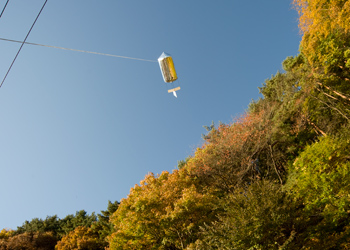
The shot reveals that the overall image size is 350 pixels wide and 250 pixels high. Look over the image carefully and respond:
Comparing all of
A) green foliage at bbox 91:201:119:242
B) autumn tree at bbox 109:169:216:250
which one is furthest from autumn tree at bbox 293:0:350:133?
green foliage at bbox 91:201:119:242

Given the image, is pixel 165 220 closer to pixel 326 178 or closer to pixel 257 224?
pixel 257 224

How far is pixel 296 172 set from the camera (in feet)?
42.2

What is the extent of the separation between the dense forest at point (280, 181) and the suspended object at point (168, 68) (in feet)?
16.5

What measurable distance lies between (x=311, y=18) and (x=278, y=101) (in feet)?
32.3

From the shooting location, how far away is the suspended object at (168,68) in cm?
668

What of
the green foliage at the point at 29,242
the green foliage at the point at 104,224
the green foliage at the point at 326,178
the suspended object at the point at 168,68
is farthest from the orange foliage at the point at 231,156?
the green foliage at the point at 29,242

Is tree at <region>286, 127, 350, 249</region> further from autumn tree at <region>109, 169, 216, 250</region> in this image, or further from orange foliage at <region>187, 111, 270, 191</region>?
autumn tree at <region>109, 169, 216, 250</region>

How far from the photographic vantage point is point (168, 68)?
669cm

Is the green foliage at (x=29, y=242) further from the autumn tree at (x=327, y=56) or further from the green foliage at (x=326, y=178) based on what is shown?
the autumn tree at (x=327, y=56)

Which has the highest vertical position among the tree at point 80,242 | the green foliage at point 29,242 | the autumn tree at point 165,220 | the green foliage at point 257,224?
the green foliage at point 29,242

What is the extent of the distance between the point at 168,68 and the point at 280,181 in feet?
38.5

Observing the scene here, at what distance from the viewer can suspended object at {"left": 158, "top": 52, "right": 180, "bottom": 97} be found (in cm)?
668

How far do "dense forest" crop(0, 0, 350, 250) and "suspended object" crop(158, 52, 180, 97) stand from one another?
5036mm

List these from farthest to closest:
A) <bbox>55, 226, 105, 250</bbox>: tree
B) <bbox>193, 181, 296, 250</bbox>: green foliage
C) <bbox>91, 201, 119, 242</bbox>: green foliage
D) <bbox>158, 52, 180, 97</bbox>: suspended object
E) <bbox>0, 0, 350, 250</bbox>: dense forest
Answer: <bbox>91, 201, 119, 242</bbox>: green foliage → <bbox>55, 226, 105, 250</bbox>: tree → <bbox>0, 0, 350, 250</bbox>: dense forest → <bbox>193, 181, 296, 250</bbox>: green foliage → <bbox>158, 52, 180, 97</bbox>: suspended object
